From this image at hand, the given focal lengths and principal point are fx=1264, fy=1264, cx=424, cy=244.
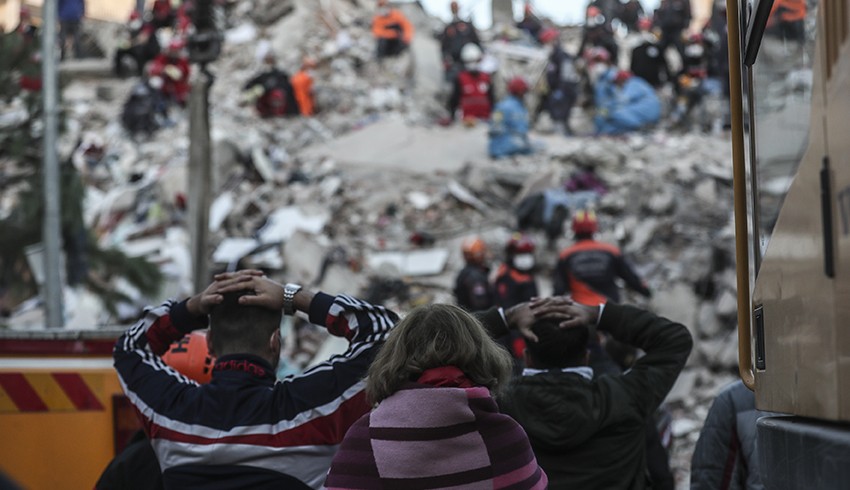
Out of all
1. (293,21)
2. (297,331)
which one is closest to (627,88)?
(297,331)

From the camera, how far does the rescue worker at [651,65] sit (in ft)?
75.9

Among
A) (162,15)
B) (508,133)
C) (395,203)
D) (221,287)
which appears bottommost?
(395,203)

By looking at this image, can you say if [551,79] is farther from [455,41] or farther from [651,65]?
[455,41]

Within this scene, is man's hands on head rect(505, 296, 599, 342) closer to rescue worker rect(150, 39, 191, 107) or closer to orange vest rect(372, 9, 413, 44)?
rescue worker rect(150, 39, 191, 107)

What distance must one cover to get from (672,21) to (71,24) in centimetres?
1597

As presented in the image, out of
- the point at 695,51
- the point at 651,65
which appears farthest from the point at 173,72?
the point at 695,51

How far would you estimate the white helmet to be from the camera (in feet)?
77.7

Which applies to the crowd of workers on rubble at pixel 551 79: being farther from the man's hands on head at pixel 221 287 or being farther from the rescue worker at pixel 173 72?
the man's hands on head at pixel 221 287

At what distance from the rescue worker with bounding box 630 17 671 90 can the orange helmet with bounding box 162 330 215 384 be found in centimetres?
1976

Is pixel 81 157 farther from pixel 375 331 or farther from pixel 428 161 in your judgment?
pixel 375 331

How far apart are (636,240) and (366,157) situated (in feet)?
21.4

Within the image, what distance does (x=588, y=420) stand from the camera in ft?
12.1

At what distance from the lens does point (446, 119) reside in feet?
78.2

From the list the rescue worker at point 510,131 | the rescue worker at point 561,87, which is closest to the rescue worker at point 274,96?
the rescue worker at point 561,87
